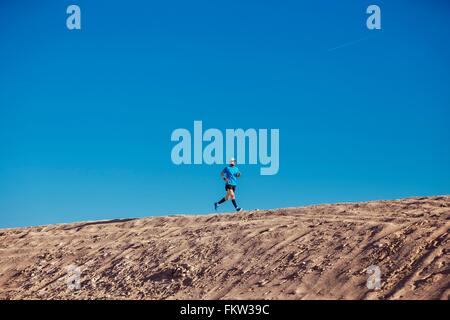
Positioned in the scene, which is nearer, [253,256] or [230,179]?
[253,256]

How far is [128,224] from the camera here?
1638 cm

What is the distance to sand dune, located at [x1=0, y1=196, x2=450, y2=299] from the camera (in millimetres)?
9633

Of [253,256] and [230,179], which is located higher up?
[230,179]

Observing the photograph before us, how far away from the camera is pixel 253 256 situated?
11727mm

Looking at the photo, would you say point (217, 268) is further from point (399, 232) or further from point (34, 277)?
point (34, 277)

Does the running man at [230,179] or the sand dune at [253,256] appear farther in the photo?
the running man at [230,179]

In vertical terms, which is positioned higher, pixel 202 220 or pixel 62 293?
pixel 202 220

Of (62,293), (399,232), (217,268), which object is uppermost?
(399,232)

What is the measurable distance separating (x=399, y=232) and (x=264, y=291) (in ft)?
10.3

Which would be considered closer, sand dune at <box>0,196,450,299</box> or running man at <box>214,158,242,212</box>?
A: sand dune at <box>0,196,450,299</box>

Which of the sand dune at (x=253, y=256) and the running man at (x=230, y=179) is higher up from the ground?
the running man at (x=230, y=179)

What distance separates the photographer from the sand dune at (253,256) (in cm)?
963

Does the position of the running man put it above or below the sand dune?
above
